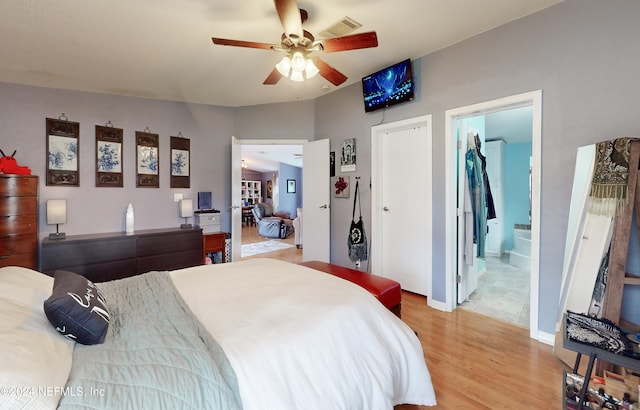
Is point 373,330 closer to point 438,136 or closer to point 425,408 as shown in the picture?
point 425,408

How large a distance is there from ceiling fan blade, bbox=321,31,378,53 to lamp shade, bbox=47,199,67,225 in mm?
3361

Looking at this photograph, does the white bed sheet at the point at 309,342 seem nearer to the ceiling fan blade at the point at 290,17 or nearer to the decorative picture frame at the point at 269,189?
the ceiling fan blade at the point at 290,17

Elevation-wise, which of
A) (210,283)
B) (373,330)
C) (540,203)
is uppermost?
(540,203)

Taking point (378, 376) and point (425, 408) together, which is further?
point (425, 408)

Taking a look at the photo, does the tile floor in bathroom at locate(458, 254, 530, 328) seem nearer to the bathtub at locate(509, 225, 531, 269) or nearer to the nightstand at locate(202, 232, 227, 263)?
the bathtub at locate(509, 225, 531, 269)

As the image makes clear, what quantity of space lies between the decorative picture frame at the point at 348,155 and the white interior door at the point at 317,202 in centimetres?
22

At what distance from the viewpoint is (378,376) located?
1.18 m

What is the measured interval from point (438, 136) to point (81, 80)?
13.0ft

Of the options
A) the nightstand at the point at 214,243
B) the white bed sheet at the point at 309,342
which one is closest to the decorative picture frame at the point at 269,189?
the nightstand at the point at 214,243

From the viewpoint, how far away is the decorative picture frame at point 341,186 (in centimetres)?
379

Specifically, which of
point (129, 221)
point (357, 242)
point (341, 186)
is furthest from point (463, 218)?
point (129, 221)

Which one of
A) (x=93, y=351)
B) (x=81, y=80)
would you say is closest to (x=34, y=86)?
(x=81, y=80)

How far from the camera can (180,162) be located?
4039 millimetres

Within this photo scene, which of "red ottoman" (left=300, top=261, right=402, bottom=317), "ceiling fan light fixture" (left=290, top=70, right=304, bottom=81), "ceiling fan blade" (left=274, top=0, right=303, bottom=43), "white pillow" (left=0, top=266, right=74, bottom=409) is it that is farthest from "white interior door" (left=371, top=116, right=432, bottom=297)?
"white pillow" (left=0, top=266, right=74, bottom=409)
